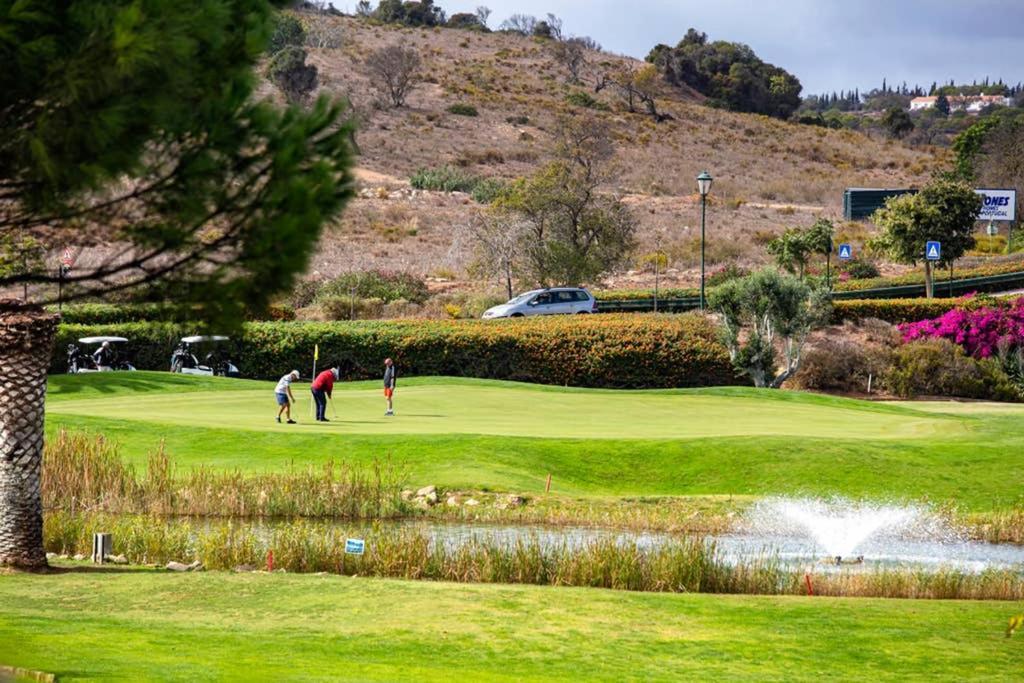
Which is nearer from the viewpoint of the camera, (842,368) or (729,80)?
(842,368)

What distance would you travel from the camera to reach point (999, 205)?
85750 millimetres

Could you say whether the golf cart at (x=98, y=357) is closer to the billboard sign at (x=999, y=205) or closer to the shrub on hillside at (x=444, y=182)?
the shrub on hillside at (x=444, y=182)

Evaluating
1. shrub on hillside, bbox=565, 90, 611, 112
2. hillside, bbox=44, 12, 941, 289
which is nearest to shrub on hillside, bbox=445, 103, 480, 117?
hillside, bbox=44, 12, 941, 289

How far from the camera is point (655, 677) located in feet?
38.0

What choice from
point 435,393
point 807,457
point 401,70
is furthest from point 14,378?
point 401,70

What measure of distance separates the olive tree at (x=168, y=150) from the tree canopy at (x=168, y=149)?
0.01m

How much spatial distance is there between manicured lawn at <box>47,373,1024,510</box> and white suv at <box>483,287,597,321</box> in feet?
64.4

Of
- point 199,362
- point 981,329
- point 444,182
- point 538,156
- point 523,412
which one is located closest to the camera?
point 523,412

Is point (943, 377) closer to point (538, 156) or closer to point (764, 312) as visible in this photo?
point (764, 312)

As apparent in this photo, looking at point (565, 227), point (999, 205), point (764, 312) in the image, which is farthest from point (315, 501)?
point (999, 205)

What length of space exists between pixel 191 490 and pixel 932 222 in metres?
48.3

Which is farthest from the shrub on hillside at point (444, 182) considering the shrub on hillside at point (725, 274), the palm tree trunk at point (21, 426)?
the palm tree trunk at point (21, 426)

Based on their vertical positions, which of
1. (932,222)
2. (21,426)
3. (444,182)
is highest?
(444,182)

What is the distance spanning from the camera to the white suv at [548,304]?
171ft
